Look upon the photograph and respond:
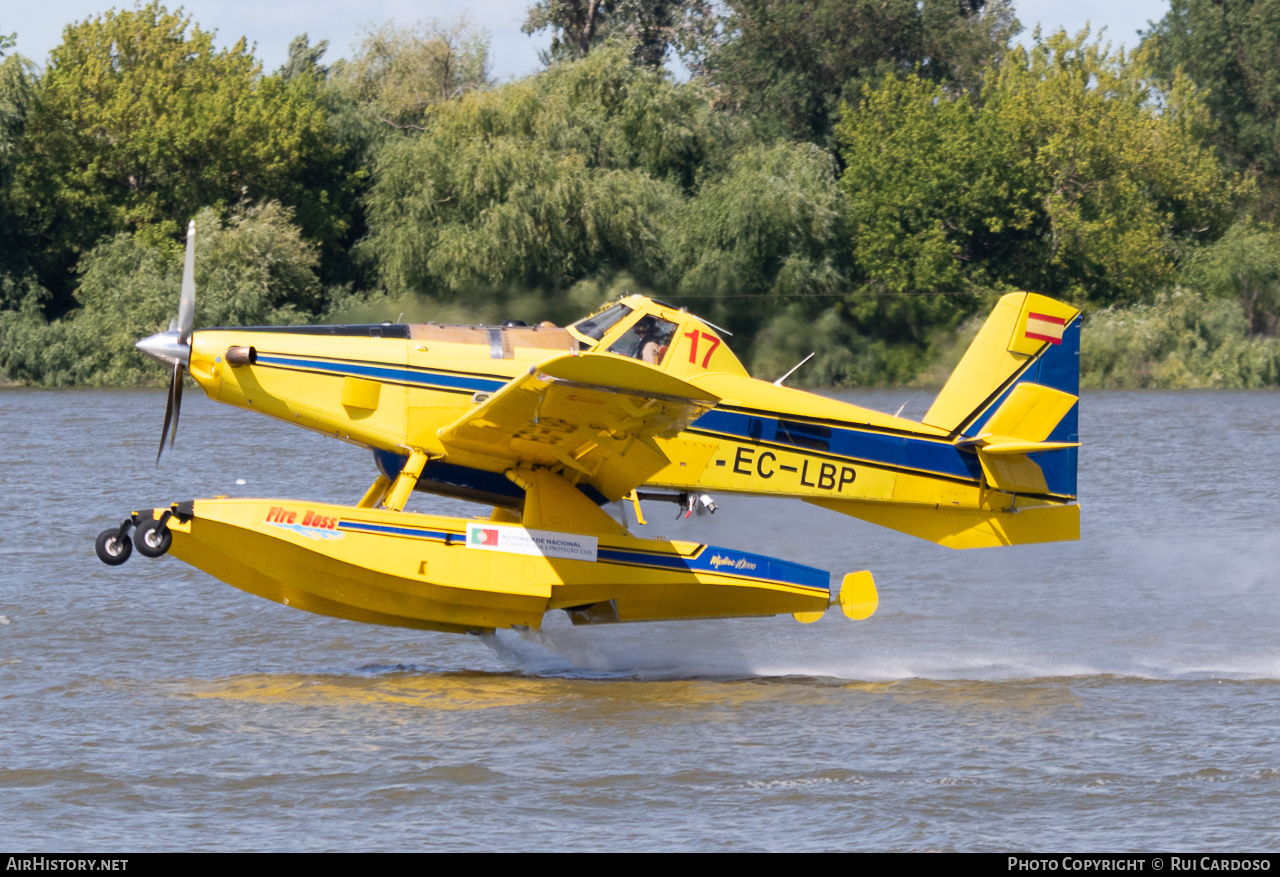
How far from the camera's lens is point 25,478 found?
2325 centimetres

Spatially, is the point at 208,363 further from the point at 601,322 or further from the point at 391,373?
the point at 601,322

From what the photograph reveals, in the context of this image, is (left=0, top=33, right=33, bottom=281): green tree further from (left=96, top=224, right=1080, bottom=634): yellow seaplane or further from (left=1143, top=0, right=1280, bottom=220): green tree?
(left=1143, top=0, right=1280, bottom=220): green tree

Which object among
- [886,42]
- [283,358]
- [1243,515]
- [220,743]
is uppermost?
[886,42]

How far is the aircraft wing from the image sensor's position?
9688 millimetres

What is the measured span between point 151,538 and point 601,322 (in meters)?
3.64

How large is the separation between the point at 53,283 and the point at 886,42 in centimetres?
3460

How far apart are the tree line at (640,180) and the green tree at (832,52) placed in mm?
130

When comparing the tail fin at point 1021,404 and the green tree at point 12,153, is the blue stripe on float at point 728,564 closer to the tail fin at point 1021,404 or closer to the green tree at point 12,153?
the tail fin at point 1021,404

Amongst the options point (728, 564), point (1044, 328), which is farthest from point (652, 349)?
point (1044, 328)

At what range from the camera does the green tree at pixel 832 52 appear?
6141 cm

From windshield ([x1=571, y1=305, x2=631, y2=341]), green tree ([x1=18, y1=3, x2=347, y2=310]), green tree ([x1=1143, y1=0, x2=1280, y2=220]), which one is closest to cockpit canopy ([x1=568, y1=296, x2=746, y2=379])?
windshield ([x1=571, y1=305, x2=631, y2=341])

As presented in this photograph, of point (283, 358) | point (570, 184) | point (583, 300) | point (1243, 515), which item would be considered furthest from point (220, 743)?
point (570, 184)
